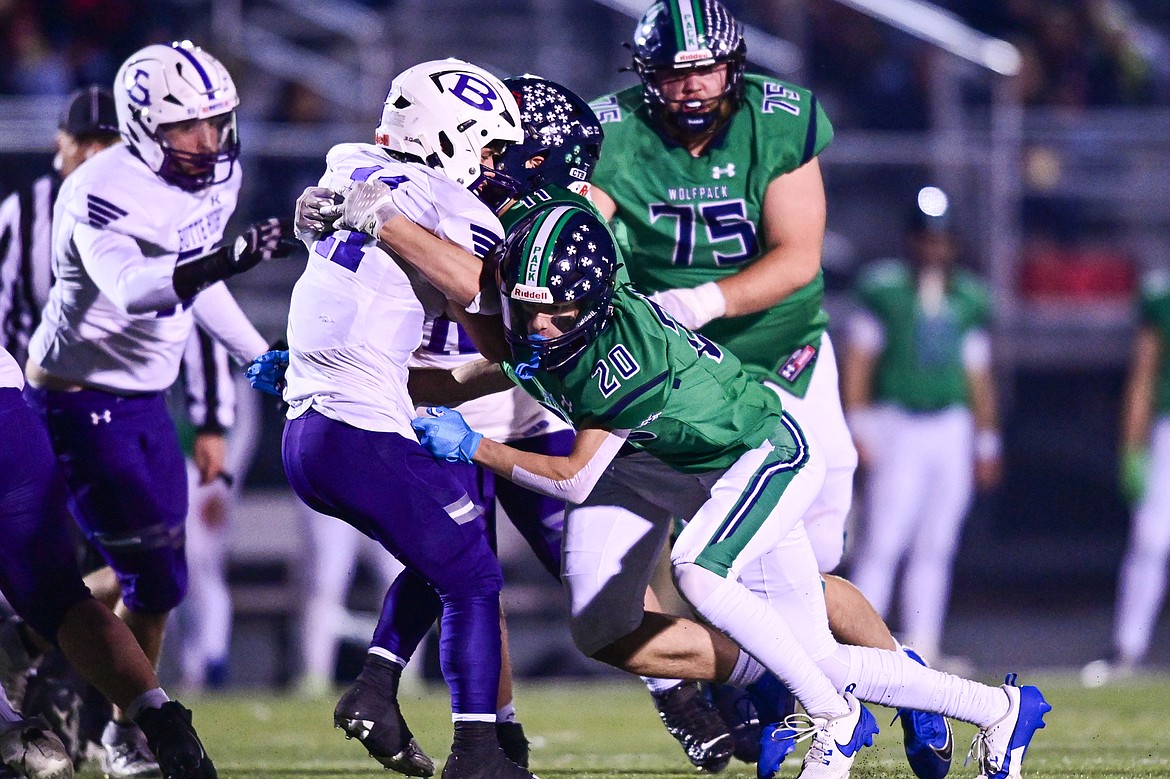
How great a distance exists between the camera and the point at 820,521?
16.0ft

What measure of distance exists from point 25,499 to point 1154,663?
7.06m

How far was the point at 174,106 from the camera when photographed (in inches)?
195

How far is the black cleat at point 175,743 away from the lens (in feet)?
13.5

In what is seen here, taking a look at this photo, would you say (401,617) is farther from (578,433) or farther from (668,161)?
(668,161)

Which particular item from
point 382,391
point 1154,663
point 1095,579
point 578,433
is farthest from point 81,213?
point 1095,579

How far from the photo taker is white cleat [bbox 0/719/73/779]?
399cm

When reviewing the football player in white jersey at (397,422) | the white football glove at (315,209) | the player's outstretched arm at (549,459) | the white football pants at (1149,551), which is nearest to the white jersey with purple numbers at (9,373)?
the football player in white jersey at (397,422)

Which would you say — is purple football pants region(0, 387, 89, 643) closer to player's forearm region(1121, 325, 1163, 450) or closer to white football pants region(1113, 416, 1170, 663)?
white football pants region(1113, 416, 1170, 663)

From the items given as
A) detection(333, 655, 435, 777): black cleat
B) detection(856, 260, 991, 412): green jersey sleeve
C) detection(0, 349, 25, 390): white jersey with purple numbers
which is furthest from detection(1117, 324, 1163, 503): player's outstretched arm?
detection(0, 349, 25, 390): white jersey with purple numbers

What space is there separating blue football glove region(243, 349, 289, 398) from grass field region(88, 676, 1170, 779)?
Result: 1.20 metres

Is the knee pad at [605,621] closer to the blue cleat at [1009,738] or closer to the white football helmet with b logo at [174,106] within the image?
the blue cleat at [1009,738]

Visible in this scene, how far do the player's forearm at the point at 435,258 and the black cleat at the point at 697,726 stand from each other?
4.50 feet

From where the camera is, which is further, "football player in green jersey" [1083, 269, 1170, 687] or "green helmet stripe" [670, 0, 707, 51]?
"football player in green jersey" [1083, 269, 1170, 687]

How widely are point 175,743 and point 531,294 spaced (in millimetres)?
1445
